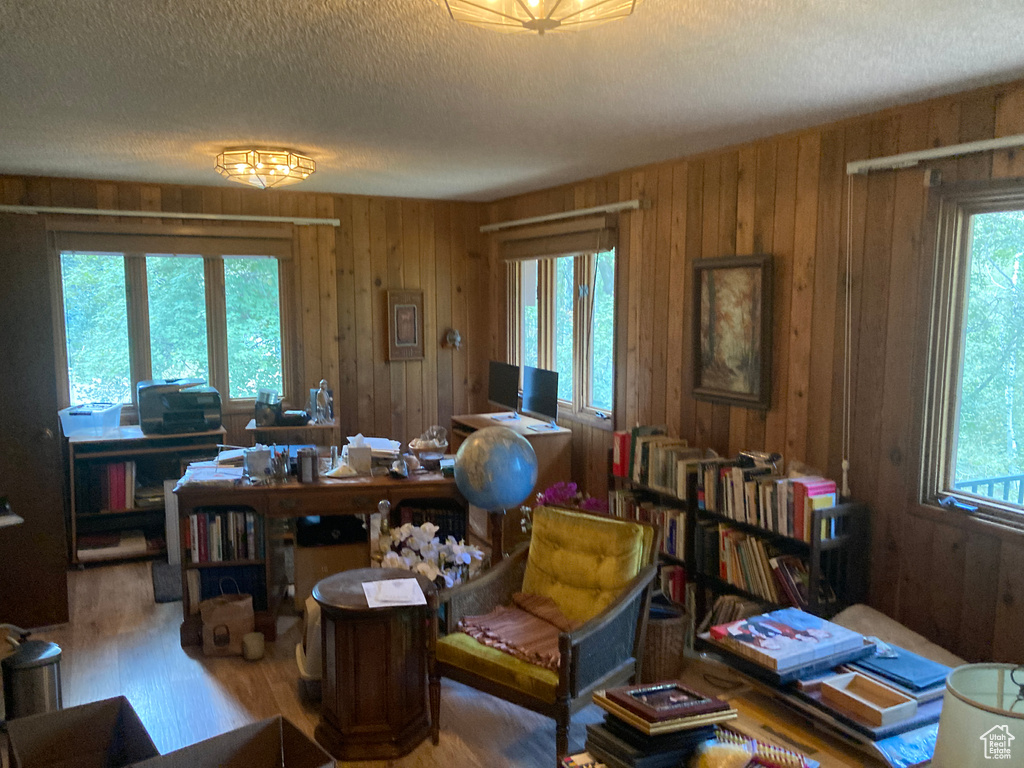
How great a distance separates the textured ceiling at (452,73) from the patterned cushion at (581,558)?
1.67 metres

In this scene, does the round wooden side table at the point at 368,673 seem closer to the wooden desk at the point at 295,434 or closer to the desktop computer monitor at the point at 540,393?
the desktop computer monitor at the point at 540,393

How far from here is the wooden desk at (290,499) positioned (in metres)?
3.52

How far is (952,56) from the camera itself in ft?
7.68

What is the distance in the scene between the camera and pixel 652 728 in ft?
5.77

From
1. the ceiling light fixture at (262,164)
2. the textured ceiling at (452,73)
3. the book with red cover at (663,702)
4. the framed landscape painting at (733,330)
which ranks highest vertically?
the textured ceiling at (452,73)

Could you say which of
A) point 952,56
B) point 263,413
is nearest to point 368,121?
point 952,56

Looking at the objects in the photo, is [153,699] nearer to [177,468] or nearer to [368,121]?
[177,468]

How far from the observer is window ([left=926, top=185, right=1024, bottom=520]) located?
2658 millimetres

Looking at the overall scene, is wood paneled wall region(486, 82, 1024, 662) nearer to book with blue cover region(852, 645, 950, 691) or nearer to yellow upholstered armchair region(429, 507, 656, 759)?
book with blue cover region(852, 645, 950, 691)

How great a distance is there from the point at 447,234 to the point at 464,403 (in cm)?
139

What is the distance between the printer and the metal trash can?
234 cm

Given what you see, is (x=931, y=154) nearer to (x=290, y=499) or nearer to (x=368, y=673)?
A: (x=368, y=673)

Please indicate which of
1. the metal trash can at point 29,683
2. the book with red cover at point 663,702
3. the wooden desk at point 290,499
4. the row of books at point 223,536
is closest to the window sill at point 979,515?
the book with red cover at point 663,702

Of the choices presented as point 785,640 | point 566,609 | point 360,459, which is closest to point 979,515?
point 785,640
